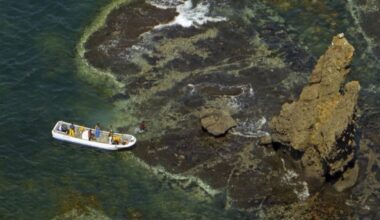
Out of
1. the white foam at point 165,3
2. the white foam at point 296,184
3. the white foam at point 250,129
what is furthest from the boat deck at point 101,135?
the white foam at point 165,3

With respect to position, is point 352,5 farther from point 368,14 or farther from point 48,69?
point 48,69

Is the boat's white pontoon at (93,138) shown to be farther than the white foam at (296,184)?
Yes

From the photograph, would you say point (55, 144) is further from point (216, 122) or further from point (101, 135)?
point (216, 122)

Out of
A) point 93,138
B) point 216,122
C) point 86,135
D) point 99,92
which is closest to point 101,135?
point 93,138

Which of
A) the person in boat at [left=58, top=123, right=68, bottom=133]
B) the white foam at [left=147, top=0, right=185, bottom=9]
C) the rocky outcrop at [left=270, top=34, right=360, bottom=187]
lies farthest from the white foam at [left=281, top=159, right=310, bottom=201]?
the white foam at [left=147, top=0, right=185, bottom=9]

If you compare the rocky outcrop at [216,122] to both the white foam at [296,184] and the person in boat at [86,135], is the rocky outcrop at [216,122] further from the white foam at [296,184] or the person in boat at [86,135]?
the person in boat at [86,135]
